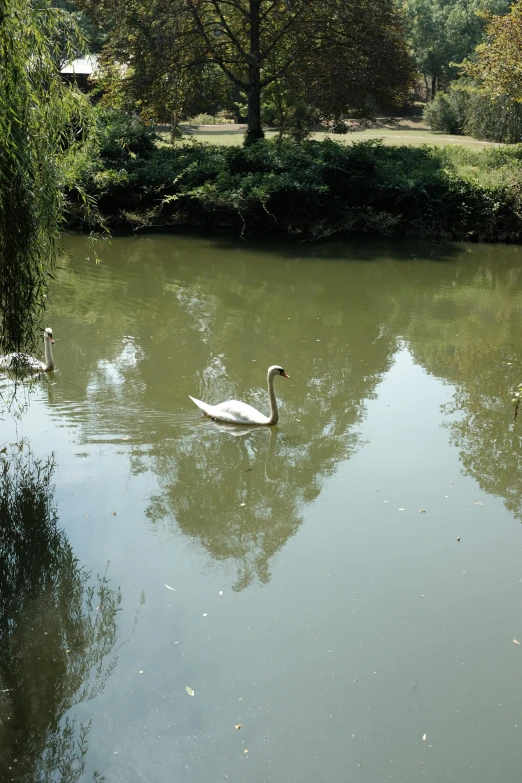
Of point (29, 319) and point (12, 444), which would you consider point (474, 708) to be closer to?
point (29, 319)

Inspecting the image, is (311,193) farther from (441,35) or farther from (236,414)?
(441,35)

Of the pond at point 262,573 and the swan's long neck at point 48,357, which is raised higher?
the swan's long neck at point 48,357

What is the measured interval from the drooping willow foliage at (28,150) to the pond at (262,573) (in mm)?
2155

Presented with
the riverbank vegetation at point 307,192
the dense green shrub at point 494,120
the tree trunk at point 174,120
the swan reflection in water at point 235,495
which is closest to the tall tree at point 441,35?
the dense green shrub at point 494,120

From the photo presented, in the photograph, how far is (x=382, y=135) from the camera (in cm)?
4231

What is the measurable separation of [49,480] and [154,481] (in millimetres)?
1095

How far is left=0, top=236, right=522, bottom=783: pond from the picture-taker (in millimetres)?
5406

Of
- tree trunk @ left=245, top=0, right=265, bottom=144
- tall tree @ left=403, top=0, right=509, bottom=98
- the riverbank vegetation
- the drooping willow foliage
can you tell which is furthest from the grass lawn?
the drooping willow foliage

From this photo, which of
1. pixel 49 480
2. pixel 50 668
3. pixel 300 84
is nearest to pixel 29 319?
pixel 49 480

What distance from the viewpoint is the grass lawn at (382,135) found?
36.6 metres

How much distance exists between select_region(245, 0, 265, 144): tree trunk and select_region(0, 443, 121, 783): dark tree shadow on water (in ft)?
61.8

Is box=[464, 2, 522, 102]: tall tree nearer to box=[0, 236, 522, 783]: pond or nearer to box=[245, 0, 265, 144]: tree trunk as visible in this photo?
box=[245, 0, 265, 144]: tree trunk

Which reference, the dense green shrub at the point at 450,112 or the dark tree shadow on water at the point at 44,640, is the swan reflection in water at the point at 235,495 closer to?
the dark tree shadow on water at the point at 44,640

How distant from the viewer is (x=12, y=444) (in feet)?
31.2
